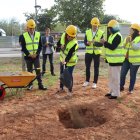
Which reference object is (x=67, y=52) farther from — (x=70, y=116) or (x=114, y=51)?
(x=70, y=116)

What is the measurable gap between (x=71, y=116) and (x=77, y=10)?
23.5 m

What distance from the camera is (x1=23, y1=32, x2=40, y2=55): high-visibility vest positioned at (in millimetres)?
9000

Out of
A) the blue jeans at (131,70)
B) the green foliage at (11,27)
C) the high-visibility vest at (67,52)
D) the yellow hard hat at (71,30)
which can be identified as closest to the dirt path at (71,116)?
the blue jeans at (131,70)

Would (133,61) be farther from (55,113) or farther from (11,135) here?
(11,135)

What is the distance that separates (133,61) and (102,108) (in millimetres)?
1876

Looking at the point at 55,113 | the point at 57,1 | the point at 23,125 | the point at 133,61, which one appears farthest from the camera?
the point at 57,1

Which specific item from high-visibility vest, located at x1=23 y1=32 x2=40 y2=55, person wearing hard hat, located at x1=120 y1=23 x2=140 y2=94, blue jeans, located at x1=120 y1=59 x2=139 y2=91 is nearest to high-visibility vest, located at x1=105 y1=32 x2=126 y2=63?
person wearing hard hat, located at x1=120 y1=23 x2=140 y2=94

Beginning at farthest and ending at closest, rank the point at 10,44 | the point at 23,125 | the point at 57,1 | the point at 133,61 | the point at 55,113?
the point at 10,44, the point at 57,1, the point at 133,61, the point at 55,113, the point at 23,125

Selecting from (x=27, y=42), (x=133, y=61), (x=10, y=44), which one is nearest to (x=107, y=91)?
(x=133, y=61)

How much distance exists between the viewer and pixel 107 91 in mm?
9273

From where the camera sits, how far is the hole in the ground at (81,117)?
6.79 meters

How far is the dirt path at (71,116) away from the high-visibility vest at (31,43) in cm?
A: 117

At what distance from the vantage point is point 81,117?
721 cm

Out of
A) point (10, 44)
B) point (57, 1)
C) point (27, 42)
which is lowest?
point (10, 44)
